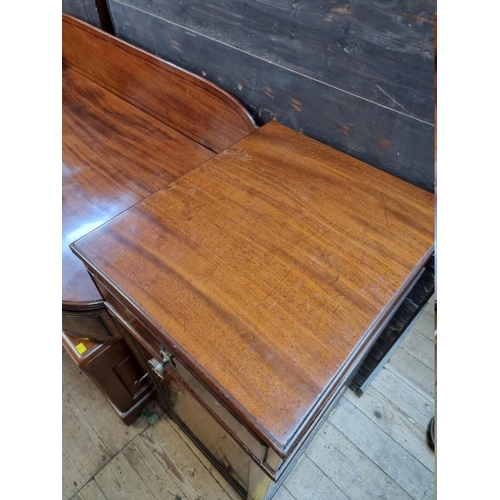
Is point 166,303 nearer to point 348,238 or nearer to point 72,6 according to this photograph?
point 348,238

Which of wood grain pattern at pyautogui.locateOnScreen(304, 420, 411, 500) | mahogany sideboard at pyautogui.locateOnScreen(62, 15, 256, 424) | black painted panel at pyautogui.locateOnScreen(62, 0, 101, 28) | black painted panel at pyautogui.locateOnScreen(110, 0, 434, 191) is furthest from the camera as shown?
black painted panel at pyautogui.locateOnScreen(62, 0, 101, 28)

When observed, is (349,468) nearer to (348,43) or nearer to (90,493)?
(90,493)

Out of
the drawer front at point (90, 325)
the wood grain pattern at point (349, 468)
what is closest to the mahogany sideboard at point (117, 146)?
the drawer front at point (90, 325)

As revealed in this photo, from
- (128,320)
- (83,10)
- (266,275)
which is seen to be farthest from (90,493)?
(83,10)

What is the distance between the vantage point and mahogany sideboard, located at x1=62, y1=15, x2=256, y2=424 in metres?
0.86

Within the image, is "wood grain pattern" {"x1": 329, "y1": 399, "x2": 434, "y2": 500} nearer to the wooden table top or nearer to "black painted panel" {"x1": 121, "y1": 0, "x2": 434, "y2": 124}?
the wooden table top

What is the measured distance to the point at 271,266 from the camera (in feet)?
1.77

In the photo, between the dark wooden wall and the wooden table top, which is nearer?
the wooden table top

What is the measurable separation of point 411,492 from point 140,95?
58.5 inches

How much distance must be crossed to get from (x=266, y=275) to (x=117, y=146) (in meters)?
0.80

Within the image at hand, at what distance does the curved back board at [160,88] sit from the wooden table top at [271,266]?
29 cm

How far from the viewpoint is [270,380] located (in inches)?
17.1

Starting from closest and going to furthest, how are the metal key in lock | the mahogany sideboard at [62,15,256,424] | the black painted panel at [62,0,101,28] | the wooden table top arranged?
the wooden table top → the metal key in lock → the mahogany sideboard at [62,15,256,424] → the black painted panel at [62,0,101,28]

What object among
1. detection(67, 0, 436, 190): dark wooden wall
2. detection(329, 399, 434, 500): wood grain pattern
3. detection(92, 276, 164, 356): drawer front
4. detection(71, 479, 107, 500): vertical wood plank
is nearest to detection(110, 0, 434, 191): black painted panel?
detection(67, 0, 436, 190): dark wooden wall
